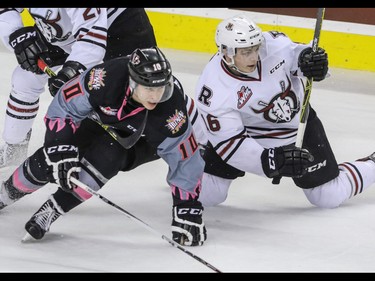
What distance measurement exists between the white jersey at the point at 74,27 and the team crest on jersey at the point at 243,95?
61 cm

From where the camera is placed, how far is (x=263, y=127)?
4.58 metres

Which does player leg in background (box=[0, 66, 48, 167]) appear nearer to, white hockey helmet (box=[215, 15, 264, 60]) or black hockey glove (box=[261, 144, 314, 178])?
white hockey helmet (box=[215, 15, 264, 60])

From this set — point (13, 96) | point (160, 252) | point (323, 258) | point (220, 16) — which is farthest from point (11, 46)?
point (220, 16)

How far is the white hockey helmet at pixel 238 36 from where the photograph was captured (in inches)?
169

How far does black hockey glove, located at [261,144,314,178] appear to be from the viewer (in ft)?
14.1

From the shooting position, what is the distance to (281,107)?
4500 mm

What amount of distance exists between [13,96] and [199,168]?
4.56 ft

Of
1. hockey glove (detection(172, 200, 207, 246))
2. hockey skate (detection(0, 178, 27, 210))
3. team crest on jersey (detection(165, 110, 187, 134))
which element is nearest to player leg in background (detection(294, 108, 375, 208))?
hockey glove (detection(172, 200, 207, 246))

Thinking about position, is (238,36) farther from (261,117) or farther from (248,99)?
(261,117)

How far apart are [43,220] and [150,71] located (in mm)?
723

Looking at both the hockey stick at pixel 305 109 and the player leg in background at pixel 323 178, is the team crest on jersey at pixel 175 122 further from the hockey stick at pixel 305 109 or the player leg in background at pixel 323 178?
the player leg in background at pixel 323 178

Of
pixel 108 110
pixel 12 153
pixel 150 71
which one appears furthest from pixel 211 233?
pixel 12 153

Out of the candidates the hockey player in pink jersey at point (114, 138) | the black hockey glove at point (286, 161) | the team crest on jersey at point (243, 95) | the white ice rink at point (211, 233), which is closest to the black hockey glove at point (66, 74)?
the hockey player in pink jersey at point (114, 138)

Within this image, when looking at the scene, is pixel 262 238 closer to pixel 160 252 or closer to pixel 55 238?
pixel 160 252
